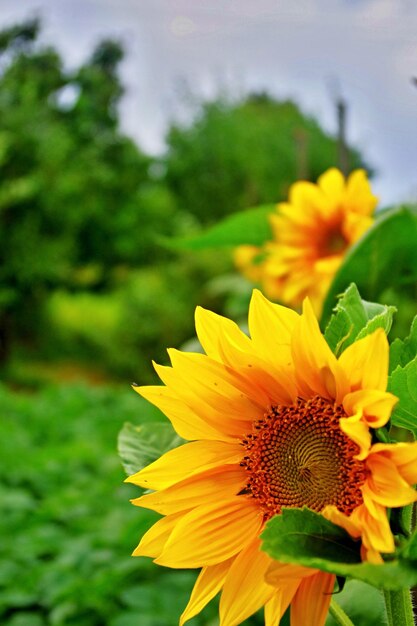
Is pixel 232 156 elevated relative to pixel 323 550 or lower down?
lower down

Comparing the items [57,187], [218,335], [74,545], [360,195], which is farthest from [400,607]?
[57,187]

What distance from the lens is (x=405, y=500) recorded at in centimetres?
34

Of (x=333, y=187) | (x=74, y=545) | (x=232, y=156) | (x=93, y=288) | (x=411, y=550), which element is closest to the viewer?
(x=411, y=550)

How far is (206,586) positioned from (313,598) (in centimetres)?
5

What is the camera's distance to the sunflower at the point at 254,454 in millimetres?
377

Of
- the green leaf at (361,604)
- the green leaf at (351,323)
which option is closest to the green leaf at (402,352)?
the green leaf at (351,323)

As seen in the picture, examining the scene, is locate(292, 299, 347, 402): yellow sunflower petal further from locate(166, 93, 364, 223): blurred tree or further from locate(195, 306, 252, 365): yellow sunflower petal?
locate(166, 93, 364, 223): blurred tree

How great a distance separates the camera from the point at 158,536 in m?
0.41

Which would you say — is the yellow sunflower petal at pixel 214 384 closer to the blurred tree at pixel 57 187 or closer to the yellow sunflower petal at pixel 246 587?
the yellow sunflower petal at pixel 246 587

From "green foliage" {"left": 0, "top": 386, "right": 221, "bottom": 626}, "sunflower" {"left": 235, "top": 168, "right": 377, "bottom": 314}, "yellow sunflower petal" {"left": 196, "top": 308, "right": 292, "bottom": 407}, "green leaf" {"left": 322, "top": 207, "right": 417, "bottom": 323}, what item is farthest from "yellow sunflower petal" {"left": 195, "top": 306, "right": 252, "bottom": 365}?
"sunflower" {"left": 235, "top": 168, "right": 377, "bottom": 314}

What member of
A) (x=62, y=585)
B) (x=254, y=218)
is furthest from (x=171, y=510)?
(x=62, y=585)

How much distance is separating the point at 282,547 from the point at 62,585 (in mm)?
1184

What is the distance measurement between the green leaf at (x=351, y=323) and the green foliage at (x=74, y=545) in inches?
9.0

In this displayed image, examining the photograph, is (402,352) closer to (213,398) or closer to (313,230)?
(213,398)
